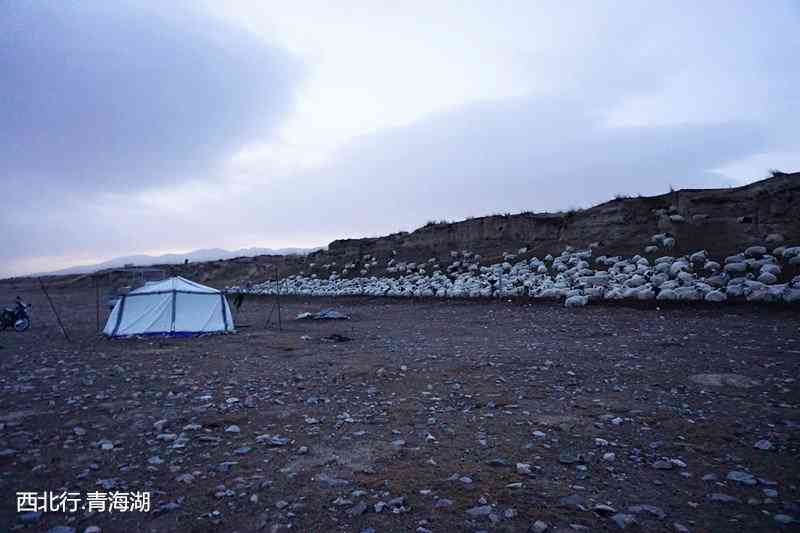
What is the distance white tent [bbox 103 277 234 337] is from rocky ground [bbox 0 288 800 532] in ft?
15.6

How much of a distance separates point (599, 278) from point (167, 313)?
17864 mm

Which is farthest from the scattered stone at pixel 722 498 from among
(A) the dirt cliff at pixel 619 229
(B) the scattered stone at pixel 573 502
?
(A) the dirt cliff at pixel 619 229

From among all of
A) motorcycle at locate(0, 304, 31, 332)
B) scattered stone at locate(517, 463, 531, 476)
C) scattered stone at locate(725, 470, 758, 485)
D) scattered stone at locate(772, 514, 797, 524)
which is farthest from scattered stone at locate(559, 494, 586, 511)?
motorcycle at locate(0, 304, 31, 332)

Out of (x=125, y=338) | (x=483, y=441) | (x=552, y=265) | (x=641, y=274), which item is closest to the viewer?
(x=483, y=441)

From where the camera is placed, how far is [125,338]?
15.4 meters

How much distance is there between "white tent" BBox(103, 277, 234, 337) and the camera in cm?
1592

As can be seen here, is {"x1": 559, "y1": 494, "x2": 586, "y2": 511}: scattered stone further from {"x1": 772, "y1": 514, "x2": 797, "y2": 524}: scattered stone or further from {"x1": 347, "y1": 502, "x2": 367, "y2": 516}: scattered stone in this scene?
{"x1": 347, "y1": 502, "x2": 367, "y2": 516}: scattered stone

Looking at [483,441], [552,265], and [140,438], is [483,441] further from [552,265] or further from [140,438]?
[552,265]

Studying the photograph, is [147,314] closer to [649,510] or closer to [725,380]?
[649,510]

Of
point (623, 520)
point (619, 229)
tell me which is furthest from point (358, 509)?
point (619, 229)

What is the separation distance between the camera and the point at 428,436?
5.34 metres

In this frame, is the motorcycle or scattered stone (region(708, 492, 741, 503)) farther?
the motorcycle

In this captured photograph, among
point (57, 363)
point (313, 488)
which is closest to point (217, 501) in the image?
point (313, 488)

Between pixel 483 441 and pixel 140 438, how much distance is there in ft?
14.0
